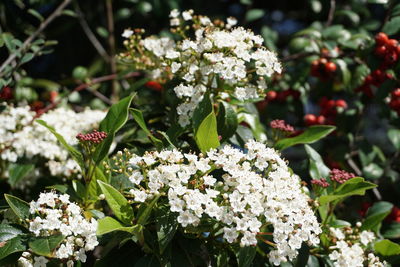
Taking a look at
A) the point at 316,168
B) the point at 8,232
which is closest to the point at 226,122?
the point at 316,168

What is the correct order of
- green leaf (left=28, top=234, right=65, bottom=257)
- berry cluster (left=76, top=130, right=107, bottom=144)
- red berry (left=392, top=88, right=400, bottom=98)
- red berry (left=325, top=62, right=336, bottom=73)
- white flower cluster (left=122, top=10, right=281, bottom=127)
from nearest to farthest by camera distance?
green leaf (left=28, top=234, right=65, bottom=257), berry cluster (left=76, top=130, right=107, bottom=144), white flower cluster (left=122, top=10, right=281, bottom=127), red berry (left=392, top=88, right=400, bottom=98), red berry (left=325, top=62, right=336, bottom=73)

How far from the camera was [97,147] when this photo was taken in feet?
5.94

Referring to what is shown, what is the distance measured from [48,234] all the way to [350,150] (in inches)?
68.1

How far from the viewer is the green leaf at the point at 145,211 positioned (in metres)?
1.56

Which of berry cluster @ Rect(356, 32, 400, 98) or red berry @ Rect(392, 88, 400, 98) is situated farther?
red berry @ Rect(392, 88, 400, 98)

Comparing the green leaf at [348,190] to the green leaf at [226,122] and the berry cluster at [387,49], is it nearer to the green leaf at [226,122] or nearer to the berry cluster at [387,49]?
the green leaf at [226,122]

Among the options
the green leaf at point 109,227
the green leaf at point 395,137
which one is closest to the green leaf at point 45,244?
the green leaf at point 109,227

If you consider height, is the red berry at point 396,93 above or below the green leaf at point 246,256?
above

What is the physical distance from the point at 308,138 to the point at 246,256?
667 millimetres

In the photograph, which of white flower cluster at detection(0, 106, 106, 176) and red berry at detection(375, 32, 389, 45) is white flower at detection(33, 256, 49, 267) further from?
red berry at detection(375, 32, 389, 45)

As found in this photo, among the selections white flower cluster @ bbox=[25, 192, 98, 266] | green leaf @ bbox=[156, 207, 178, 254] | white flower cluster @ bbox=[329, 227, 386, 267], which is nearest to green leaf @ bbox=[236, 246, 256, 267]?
green leaf @ bbox=[156, 207, 178, 254]

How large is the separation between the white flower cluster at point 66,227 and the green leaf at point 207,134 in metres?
0.44

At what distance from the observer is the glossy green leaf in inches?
59.1

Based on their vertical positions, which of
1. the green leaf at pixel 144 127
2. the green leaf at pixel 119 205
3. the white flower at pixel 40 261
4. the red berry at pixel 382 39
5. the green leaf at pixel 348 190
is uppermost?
the red berry at pixel 382 39
